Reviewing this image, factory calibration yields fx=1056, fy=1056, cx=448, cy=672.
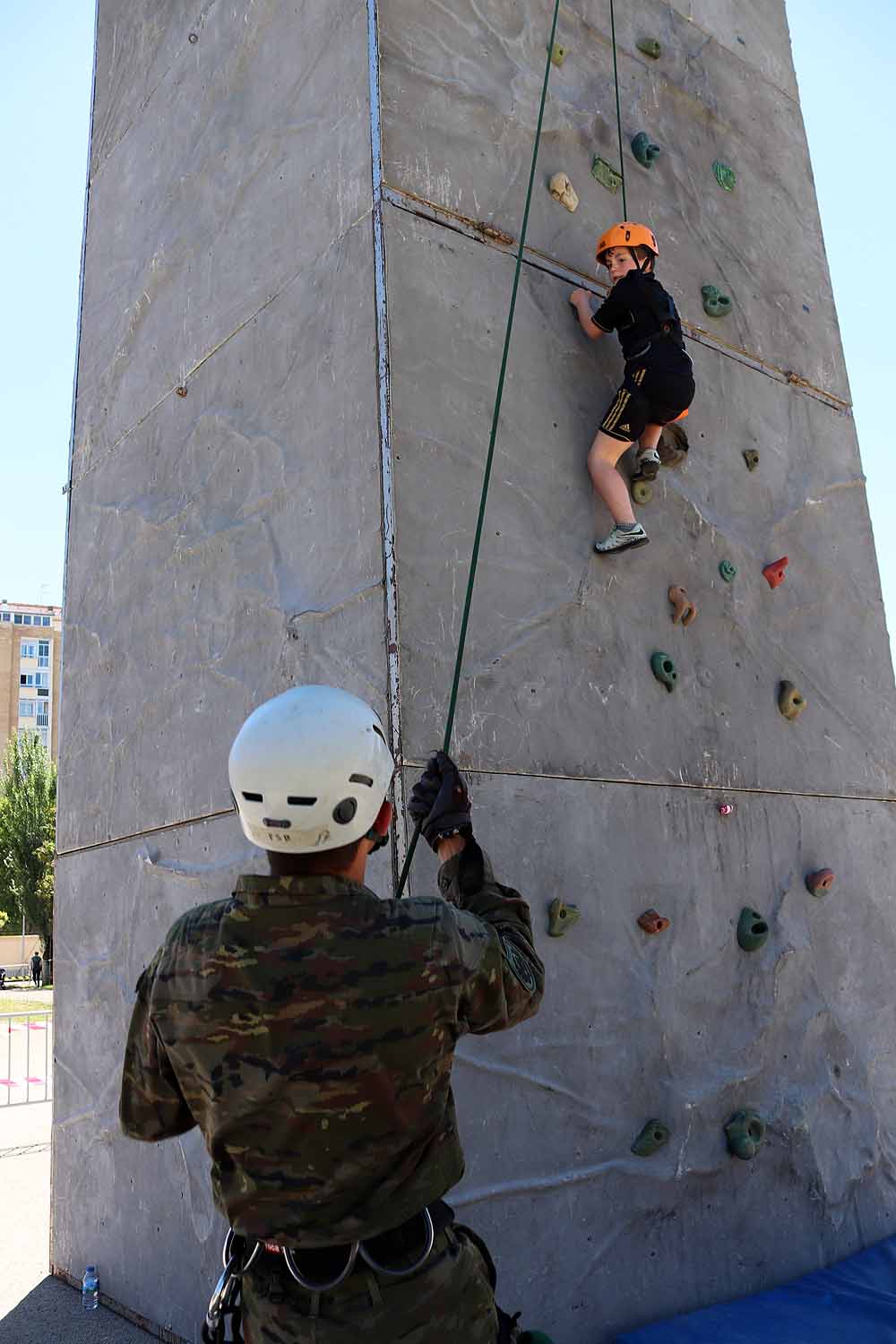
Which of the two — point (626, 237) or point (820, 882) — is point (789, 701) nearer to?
point (820, 882)

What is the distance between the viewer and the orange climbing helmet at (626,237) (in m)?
3.79

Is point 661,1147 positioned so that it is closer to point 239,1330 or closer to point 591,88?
point 239,1330

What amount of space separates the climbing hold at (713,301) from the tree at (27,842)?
35821 mm

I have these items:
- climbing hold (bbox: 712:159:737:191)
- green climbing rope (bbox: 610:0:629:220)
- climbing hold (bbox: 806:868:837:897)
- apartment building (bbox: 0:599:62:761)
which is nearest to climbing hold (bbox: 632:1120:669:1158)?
climbing hold (bbox: 806:868:837:897)

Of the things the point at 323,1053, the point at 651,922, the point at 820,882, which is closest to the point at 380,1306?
the point at 323,1053

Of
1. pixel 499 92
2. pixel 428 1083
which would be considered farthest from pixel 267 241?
pixel 428 1083

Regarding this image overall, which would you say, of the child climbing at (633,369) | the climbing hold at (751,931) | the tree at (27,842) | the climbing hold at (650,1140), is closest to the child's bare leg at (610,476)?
the child climbing at (633,369)

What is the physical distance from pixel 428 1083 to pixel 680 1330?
193 centimetres

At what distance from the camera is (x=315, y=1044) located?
5.22 ft

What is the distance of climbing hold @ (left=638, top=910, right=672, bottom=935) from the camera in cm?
334

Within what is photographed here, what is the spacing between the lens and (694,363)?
425 cm

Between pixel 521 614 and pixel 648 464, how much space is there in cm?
84

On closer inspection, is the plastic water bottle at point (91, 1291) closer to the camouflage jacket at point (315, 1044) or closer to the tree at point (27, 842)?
the camouflage jacket at point (315, 1044)

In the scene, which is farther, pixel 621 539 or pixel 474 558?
pixel 621 539
